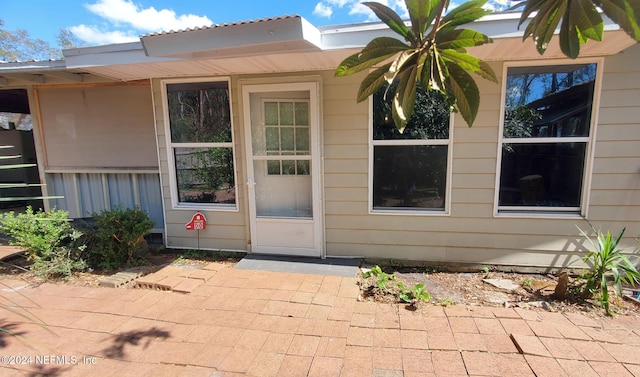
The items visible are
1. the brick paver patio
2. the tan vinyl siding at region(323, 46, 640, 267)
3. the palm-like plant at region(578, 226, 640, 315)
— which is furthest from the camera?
the tan vinyl siding at region(323, 46, 640, 267)

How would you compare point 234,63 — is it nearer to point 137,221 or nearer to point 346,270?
point 137,221

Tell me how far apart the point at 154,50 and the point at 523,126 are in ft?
12.4

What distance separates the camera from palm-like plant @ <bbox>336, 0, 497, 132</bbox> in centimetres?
139

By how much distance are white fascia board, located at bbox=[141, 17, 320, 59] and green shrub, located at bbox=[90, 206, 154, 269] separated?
76.3 inches

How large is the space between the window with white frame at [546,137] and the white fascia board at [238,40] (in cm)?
223

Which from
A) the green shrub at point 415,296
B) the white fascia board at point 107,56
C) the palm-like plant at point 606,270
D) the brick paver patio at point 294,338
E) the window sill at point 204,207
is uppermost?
the white fascia board at point 107,56

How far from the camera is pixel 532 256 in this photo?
332 centimetres

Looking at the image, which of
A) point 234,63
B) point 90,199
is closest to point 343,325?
point 234,63

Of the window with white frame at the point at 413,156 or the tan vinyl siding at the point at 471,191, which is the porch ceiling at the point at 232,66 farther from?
the window with white frame at the point at 413,156

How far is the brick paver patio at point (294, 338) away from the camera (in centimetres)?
194

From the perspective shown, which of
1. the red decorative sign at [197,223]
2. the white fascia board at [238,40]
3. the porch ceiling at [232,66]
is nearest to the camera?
the white fascia board at [238,40]

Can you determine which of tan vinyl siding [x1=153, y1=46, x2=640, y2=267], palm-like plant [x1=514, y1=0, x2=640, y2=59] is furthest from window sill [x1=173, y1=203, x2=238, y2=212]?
palm-like plant [x1=514, y1=0, x2=640, y2=59]

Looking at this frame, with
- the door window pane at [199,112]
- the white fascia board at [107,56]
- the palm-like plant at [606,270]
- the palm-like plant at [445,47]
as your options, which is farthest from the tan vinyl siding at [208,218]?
the palm-like plant at [606,270]

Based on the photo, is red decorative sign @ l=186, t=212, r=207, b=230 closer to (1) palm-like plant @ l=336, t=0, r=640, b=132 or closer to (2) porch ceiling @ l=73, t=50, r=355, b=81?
(2) porch ceiling @ l=73, t=50, r=355, b=81
